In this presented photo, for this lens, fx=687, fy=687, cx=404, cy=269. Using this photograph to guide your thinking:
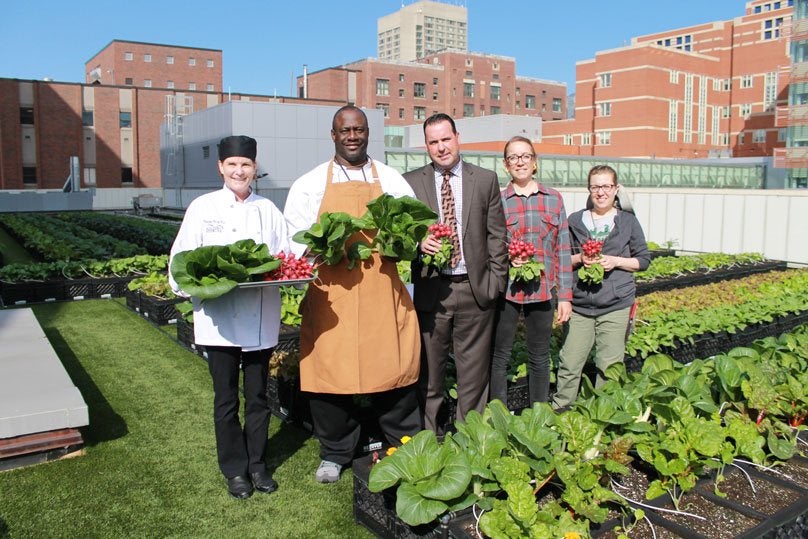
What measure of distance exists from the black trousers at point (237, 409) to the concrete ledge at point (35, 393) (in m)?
1.02

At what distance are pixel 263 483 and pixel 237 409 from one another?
0.42 m

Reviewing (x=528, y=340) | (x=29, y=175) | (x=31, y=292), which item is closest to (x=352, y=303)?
(x=528, y=340)

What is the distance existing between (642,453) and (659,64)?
2669 inches

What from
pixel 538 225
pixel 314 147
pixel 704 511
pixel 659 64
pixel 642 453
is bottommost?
pixel 704 511

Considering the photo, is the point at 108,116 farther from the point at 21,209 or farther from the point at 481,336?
the point at 481,336

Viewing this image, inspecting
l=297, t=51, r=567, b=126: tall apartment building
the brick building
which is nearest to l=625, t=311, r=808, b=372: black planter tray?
the brick building

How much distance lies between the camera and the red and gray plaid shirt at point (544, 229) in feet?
13.1

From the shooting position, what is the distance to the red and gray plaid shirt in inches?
158

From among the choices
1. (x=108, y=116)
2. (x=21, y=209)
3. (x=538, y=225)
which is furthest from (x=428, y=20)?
(x=538, y=225)

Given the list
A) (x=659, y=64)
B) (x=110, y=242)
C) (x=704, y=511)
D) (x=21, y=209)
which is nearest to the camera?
(x=704, y=511)

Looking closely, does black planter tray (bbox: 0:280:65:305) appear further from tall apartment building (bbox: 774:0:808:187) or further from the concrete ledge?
tall apartment building (bbox: 774:0:808:187)

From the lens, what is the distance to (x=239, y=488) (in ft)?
11.2

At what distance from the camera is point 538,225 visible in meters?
4.03

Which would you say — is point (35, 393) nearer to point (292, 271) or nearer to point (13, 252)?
point (292, 271)
